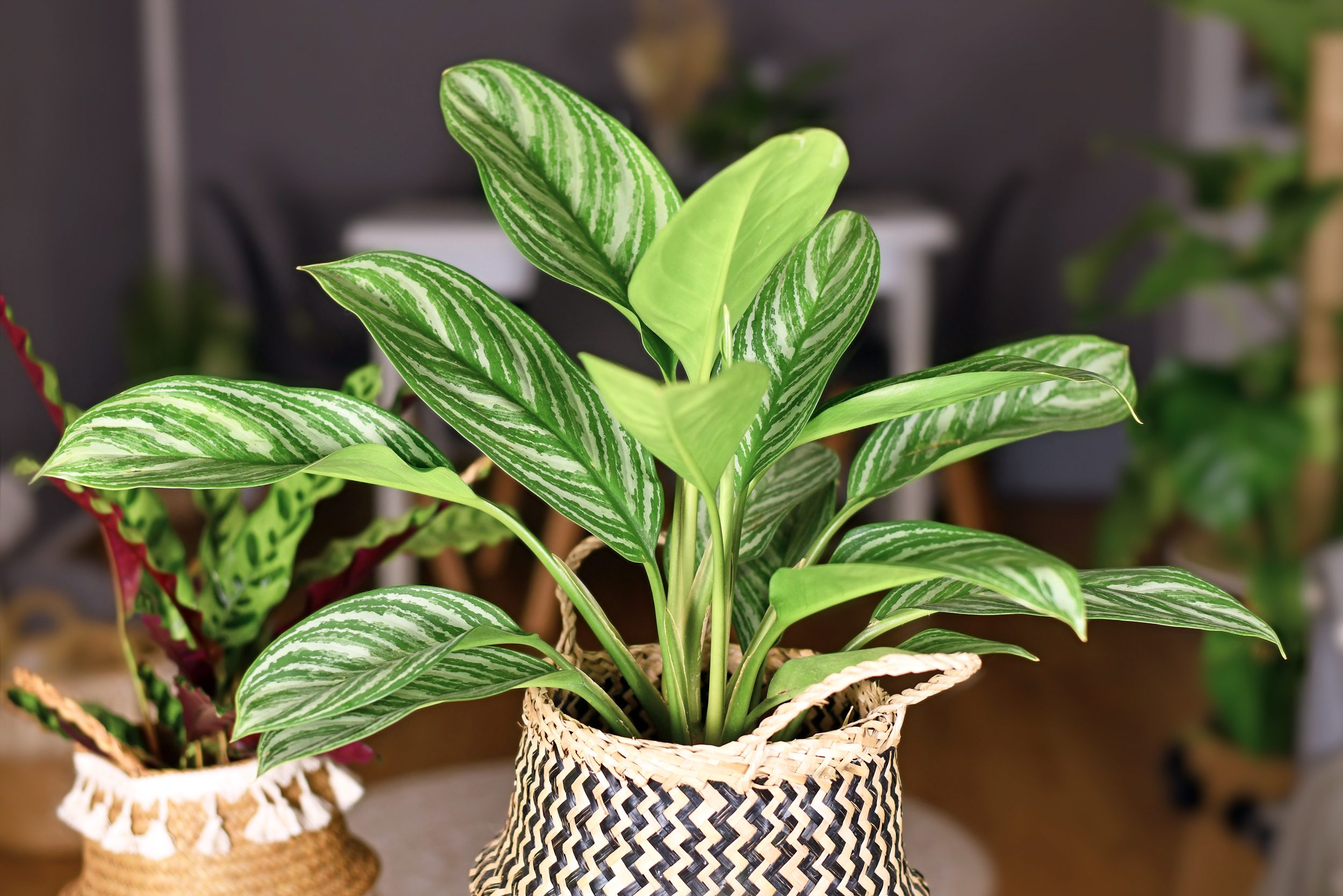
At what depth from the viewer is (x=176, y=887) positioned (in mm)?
515

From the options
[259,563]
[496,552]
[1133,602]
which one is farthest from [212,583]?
[496,552]

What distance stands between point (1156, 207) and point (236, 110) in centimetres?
286

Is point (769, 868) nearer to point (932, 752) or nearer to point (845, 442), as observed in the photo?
point (932, 752)

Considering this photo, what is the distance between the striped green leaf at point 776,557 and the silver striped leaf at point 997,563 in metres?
0.11

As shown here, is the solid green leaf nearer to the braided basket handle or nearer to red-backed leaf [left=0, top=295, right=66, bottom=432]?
the braided basket handle

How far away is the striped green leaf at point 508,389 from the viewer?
1.35 feet

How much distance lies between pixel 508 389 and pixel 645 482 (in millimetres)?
61

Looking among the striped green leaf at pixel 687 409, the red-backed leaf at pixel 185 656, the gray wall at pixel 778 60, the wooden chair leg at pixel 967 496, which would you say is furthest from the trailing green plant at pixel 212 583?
the gray wall at pixel 778 60

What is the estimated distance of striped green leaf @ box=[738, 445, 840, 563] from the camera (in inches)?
20.4

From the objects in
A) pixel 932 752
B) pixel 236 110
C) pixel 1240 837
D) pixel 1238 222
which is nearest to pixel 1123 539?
pixel 1240 837

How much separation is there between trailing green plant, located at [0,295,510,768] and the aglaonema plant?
0.11 m

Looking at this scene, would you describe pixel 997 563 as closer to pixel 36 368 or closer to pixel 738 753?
pixel 738 753

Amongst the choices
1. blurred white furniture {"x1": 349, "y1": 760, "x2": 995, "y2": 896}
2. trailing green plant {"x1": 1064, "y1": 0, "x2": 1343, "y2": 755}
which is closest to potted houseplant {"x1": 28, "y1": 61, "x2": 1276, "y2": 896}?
blurred white furniture {"x1": 349, "y1": 760, "x2": 995, "y2": 896}

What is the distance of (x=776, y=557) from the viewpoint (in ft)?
1.82
